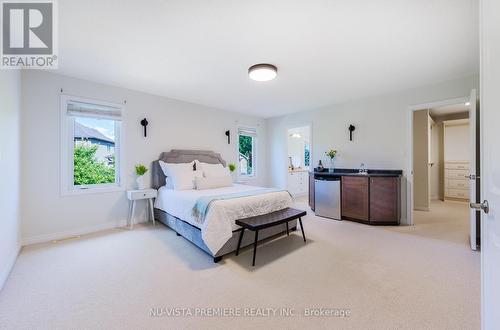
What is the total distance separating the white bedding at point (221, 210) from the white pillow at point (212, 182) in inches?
17.1

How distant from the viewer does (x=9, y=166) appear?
7.48ft

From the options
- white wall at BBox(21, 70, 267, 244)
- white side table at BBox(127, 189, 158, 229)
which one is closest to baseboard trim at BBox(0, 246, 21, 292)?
white wall at BBox(21, 70, 267, 244)

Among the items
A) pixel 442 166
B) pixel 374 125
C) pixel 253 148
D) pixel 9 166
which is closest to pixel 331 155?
pixel 374 125

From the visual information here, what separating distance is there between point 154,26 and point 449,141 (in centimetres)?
747

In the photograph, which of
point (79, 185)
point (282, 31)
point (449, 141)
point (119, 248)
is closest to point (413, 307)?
point (282, 31)

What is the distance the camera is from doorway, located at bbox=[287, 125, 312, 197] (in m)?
6.36

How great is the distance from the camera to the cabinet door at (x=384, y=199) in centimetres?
371

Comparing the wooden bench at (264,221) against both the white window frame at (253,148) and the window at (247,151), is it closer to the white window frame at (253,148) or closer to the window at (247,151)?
the white window frame at (253,148)

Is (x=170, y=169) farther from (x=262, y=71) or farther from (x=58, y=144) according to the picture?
(x=262, y=71)

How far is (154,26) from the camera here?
2.02 m

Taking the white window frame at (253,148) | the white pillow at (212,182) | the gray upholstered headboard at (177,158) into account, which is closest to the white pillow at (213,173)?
the white pillow at (212,182)

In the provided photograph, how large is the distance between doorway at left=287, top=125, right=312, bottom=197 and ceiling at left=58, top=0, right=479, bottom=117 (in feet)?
10.3

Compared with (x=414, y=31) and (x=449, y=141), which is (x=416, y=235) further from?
(x=449, y=141)

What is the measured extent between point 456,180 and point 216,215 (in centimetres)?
657
